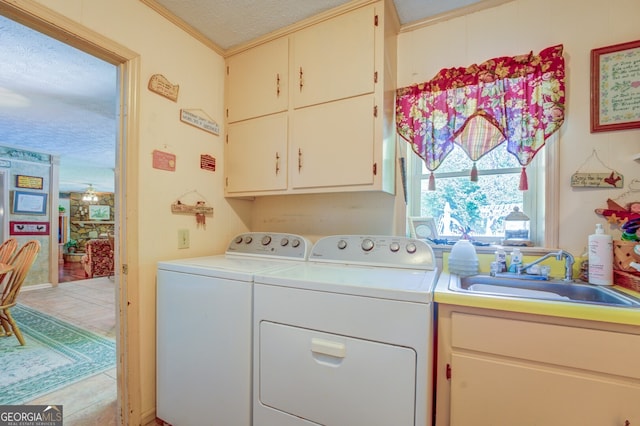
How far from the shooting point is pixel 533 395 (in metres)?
0.90

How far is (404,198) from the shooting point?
1.71 m

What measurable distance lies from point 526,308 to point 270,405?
1.04 metres

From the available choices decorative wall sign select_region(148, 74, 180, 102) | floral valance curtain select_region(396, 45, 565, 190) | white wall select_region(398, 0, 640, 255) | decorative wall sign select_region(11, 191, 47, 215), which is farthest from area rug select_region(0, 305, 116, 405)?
white wall select_region(398, 0, 640, 255)

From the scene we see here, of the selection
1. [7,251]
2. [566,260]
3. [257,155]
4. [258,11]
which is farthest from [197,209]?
[7,251]

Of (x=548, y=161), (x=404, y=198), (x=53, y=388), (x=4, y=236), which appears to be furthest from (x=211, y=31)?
(x=4, y=236)

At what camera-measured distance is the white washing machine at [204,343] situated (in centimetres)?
121

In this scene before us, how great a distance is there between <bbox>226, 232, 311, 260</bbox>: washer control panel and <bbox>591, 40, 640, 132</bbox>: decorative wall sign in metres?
1.59

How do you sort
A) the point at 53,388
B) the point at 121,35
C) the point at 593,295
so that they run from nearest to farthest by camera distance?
the point at 593,295 < the point at 121,35 < the point at 53,388

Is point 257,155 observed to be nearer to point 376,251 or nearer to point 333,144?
point 333,144

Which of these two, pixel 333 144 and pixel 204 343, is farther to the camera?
pixel 333 144

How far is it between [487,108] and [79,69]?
9.55ft

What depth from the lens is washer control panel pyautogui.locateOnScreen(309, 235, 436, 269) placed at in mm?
1365

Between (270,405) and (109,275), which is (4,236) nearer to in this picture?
(109,275)

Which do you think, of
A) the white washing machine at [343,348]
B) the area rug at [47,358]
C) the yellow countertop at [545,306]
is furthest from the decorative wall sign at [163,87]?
the area rug at [47,358]
